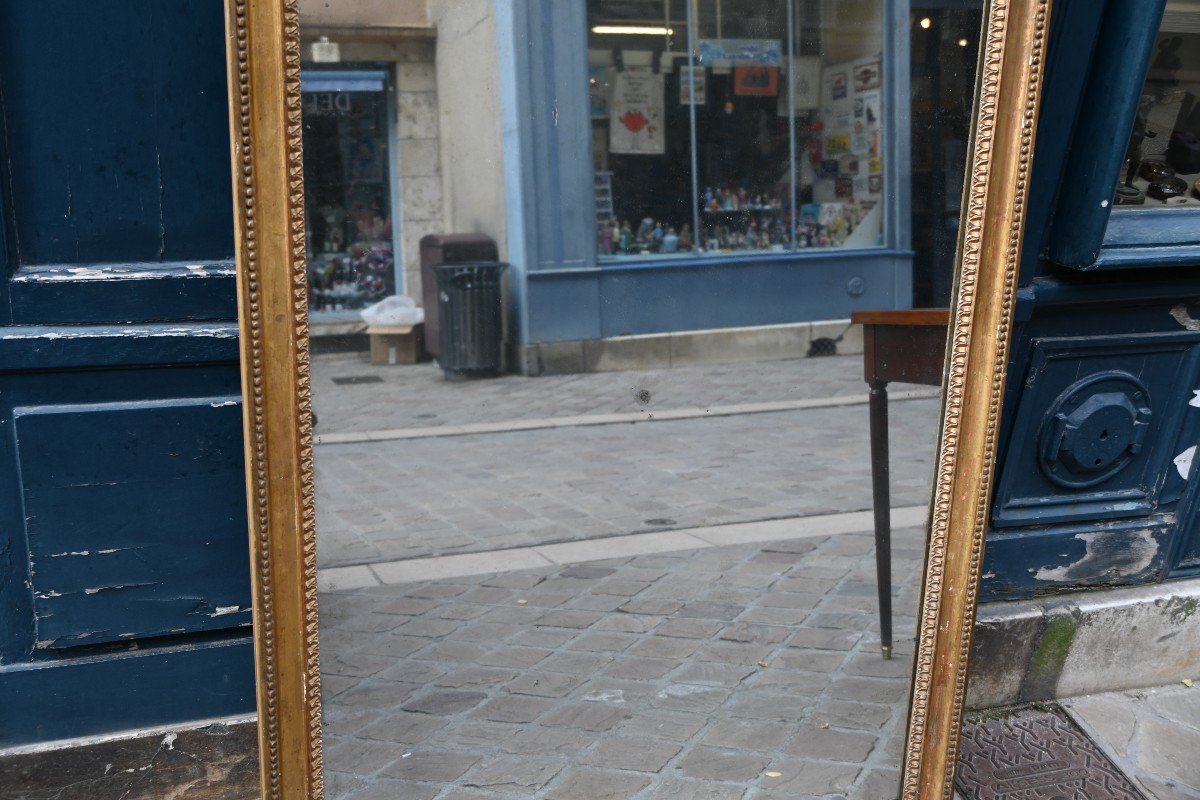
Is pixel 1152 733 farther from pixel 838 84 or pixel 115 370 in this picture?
pixel 115 370

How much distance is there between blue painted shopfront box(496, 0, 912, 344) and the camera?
110 inches

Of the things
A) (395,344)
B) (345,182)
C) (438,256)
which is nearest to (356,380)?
(395,344)

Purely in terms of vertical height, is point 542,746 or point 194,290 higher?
point 194,290

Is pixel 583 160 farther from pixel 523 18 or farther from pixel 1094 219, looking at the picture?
pixel 1094 219

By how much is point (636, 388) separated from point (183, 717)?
2.79 meters

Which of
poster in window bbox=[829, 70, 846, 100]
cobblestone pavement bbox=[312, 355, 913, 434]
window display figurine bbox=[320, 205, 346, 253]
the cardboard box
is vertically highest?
poster in window bbox=[829, 70, 846, 100]

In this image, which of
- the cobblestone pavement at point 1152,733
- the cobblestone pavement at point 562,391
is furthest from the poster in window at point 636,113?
the cobblestone pavement at point 1152,733

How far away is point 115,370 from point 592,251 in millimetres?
1895

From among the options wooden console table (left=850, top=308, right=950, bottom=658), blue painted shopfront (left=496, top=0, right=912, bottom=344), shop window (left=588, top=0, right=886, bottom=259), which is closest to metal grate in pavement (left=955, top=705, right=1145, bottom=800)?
wooden console table (left=850, top=308, right=950, bottom=658)

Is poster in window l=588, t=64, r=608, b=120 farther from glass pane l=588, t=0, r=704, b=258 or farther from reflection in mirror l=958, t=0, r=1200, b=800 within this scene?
reflection in mirror l=958, t=0, r=1200, b=800

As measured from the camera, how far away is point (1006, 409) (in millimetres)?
2889

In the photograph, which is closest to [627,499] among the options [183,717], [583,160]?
[583,160]

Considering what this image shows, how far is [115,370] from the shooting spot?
2.24 meters

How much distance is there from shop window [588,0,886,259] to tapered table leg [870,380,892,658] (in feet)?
1.48
